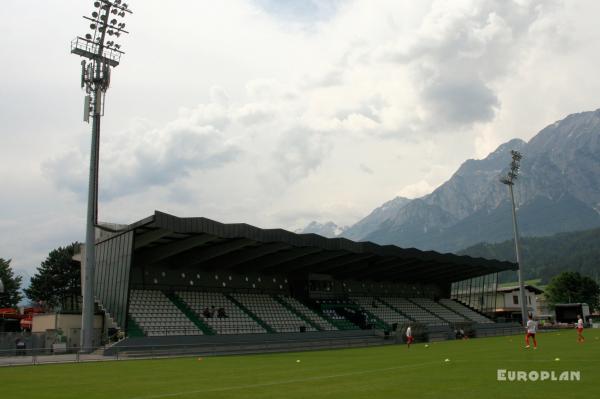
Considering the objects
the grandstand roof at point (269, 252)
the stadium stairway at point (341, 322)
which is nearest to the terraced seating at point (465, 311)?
the grandstand roof at point (269, 252)

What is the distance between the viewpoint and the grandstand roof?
37.8m

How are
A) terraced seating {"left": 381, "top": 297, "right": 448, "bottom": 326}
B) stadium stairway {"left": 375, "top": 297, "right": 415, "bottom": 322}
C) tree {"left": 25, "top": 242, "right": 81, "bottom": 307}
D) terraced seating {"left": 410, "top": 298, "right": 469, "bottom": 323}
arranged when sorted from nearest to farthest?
stadium stairway {"left": 375, "top": 297, "right": 415, "bottom": 322}, terraced seating {"left": 381, "top": 297, "right": 448, "bottom": 326}, terraced seating {"left": 410, "top": 298, "right": 469, "bottom": 323}, tree {"left": 25, "top": 242, "right": 81, "bottom": 307}

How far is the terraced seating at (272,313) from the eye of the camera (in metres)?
47.0

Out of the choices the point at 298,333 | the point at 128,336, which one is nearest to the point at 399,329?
the point at 298,333

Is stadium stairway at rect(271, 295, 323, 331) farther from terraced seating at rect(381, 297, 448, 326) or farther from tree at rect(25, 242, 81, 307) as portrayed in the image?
tree at rect(25, 242, 81, 307)

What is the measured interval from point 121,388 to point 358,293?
49609mm

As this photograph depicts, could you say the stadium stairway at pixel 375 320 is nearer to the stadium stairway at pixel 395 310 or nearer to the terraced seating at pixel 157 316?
the stadium stairway at pixel 395 310

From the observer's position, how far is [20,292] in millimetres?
80938

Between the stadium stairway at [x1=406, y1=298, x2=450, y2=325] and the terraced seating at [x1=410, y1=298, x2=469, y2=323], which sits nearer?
the stadium stairway at [x1=406, y1=298, x2=450, y2=325]

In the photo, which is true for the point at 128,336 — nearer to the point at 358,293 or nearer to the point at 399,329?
the point at 399,329

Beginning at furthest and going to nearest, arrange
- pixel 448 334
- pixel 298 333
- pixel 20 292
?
1. pixel 20 292
2. pixel 448 334
3. pixel 298 333

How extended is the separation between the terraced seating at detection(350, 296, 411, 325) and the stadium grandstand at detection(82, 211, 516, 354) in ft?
0.51

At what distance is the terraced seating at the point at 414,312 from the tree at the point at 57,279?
42453 mm

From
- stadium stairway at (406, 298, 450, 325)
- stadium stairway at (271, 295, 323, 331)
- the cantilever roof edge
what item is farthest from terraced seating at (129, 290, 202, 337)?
stadium stairway at (406, 298, 450, 325)
